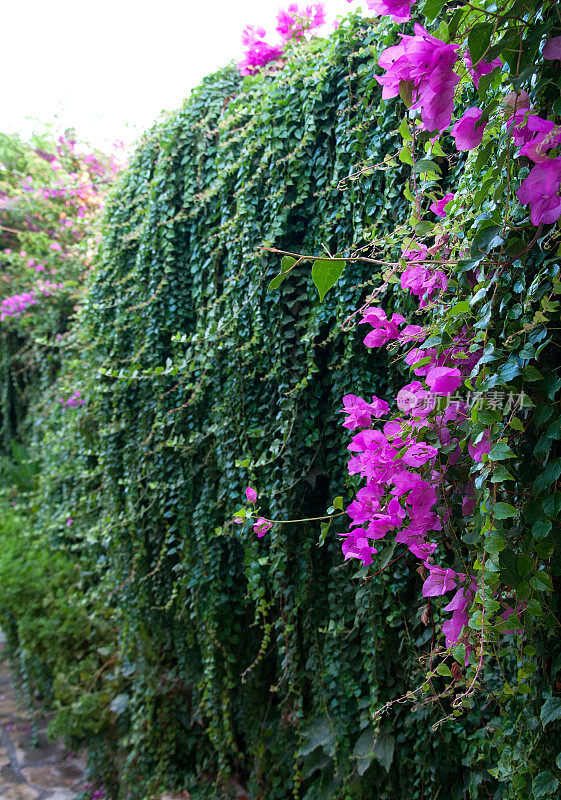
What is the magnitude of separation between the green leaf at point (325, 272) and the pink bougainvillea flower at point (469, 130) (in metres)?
0.22

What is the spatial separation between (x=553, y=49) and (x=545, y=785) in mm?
924

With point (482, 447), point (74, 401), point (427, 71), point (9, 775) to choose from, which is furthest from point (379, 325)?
point (9, 775)

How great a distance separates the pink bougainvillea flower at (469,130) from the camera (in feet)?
2.56

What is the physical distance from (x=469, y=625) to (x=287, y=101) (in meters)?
1.47

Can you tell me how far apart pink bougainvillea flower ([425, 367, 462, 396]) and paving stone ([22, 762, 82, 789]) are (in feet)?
8.69

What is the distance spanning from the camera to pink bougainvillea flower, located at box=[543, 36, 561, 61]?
27.8 inches

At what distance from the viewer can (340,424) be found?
151 cm

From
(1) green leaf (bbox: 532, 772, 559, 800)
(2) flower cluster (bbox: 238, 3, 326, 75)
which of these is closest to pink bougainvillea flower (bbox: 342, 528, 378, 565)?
(1) green leaf (bbox: 532, 772, 559, 800)

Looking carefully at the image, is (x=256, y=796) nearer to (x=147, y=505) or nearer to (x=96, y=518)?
(x=147, y=505)

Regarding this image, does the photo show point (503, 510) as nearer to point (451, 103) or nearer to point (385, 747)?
point (451, 103)

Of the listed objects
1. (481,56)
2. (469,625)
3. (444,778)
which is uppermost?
(481,56)

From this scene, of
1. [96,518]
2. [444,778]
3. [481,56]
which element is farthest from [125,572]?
[481,56]

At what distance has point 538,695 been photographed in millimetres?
871

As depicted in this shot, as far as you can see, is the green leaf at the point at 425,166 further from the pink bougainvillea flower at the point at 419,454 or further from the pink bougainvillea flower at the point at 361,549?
the pink bougainvillea flower at the point at 361,549
